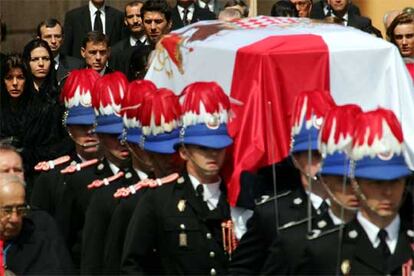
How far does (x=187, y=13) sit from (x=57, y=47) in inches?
41.2

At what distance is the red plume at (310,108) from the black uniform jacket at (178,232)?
68cm

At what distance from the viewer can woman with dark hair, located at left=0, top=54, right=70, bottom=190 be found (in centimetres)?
1167

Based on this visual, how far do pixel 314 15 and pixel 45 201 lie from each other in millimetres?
3930

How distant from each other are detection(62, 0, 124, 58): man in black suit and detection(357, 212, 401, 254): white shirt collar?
7238 millimetres

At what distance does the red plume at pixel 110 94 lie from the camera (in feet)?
32.0

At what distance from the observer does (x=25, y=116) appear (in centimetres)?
1191

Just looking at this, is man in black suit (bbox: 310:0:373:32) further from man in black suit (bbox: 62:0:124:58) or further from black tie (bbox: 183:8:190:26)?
man in black suit (bbox: 62:0:124:58)

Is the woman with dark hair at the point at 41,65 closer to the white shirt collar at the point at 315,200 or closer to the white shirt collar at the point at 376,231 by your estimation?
the white shirt collar at the point at 315,200

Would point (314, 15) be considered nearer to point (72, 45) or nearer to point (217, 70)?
point (72, 45)

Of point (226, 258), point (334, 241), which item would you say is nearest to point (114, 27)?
point (226, 258)

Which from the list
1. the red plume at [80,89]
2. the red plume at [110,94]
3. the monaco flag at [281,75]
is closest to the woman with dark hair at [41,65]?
the red plume at [80,89]

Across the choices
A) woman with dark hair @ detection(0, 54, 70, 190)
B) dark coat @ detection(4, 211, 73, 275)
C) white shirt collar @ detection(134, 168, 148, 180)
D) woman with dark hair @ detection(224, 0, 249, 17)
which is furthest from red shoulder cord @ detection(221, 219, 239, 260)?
woman with dark hair @ detection(224, 0, 249, 17)

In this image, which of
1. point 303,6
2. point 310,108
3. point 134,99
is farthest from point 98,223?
point 303,6

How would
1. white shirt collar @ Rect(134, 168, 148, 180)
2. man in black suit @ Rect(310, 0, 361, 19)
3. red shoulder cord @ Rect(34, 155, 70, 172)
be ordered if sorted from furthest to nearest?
1. man in black suit @ Rect(310, 0, 361, 19)
2. red shoulder cord @ Rect(34, 155, 70, 172)
3. white shirt collar @ Rect(134, 168, 148, 180)
